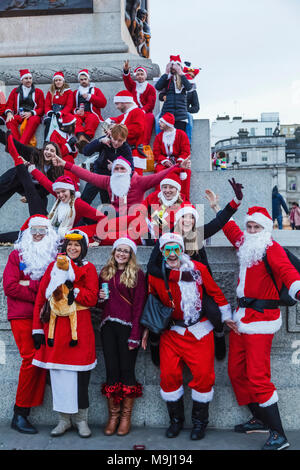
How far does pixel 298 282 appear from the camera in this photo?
431cm

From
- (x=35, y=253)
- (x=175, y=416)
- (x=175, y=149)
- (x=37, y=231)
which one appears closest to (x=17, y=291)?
(x=35, y=253)

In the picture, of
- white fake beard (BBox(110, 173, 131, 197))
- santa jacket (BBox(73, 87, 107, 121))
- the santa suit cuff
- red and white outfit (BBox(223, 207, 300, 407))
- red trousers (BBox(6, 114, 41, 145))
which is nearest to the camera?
red and white outfit (BBox(223, 207, 300, 407))

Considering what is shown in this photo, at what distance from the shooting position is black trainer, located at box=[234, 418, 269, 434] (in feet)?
15.9

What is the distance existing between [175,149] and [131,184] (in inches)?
78.3

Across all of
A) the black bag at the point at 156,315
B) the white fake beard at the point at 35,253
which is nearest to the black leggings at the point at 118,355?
the black bag at the point at 156,315

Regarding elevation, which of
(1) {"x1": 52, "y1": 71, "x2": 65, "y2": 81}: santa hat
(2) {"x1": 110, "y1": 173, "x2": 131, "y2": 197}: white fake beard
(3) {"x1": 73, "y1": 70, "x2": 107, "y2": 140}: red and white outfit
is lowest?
(2) {"x1": 110, "y1": 173, "x2": 131, "y2": 197}: white fake beard

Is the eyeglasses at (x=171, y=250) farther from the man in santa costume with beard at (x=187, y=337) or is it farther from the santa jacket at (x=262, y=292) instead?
the santa jacket at (x=262, y=292)

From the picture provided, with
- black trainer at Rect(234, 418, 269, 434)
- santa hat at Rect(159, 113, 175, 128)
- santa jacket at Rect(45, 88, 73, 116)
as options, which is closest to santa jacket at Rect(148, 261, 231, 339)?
black trainer at Rect(234, 418, 269, 434)

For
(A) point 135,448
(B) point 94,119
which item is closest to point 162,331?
(A) point 135,448

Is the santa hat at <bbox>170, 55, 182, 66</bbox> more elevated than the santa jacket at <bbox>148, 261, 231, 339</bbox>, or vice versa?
the santa hat at <bbox>170, 55, 182, 66</bbox>

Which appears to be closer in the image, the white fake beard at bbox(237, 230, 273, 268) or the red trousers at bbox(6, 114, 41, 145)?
the white fake beard at bbox(237, 230, 273, 268)

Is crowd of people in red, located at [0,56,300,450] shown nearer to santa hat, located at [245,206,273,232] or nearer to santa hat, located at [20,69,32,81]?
santa hat, located at [245,206,273,232]

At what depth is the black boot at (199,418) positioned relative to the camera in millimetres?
4652

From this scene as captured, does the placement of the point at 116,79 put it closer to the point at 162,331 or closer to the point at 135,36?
the point at 135,36
